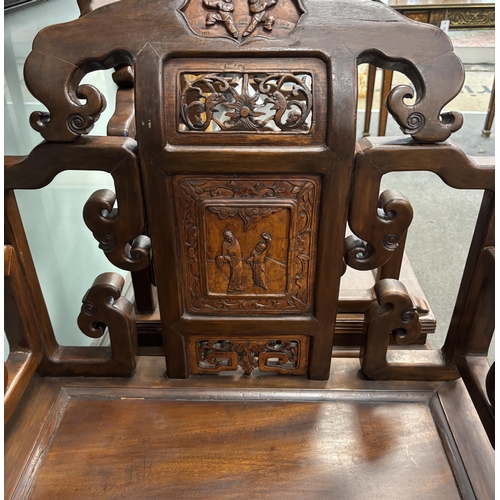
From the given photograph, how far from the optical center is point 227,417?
0.91 metres

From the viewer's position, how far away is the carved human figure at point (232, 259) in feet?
2.68

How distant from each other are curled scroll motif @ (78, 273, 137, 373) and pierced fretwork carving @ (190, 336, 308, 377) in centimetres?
11

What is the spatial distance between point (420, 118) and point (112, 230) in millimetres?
479

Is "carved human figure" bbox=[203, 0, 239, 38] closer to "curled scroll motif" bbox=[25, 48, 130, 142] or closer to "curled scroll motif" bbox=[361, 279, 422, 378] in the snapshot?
"curled scroll motif" bbox=[25, 48, 130, 142]

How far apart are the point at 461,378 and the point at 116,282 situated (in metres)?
0.63

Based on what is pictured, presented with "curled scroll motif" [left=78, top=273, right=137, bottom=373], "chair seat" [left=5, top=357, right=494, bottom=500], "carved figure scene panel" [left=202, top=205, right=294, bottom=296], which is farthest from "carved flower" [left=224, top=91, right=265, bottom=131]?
"chair seat" [left=5, top=357, right=494, bottom=500]

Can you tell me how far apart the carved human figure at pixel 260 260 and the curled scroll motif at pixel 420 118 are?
255 millimetres

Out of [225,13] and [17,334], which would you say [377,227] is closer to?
[225,13]

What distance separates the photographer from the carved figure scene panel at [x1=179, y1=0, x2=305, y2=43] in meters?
0.70

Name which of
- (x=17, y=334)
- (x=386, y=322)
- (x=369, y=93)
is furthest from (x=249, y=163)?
(x=369, y=93)

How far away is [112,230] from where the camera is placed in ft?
2.68

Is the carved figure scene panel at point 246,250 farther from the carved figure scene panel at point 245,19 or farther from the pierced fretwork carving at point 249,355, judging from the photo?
the carved figure scene panel at point 245,19

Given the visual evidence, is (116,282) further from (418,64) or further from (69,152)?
(418,64)

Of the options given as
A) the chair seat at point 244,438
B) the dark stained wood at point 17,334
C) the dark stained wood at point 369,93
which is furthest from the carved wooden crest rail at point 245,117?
the dark stained wood at point 369,93
